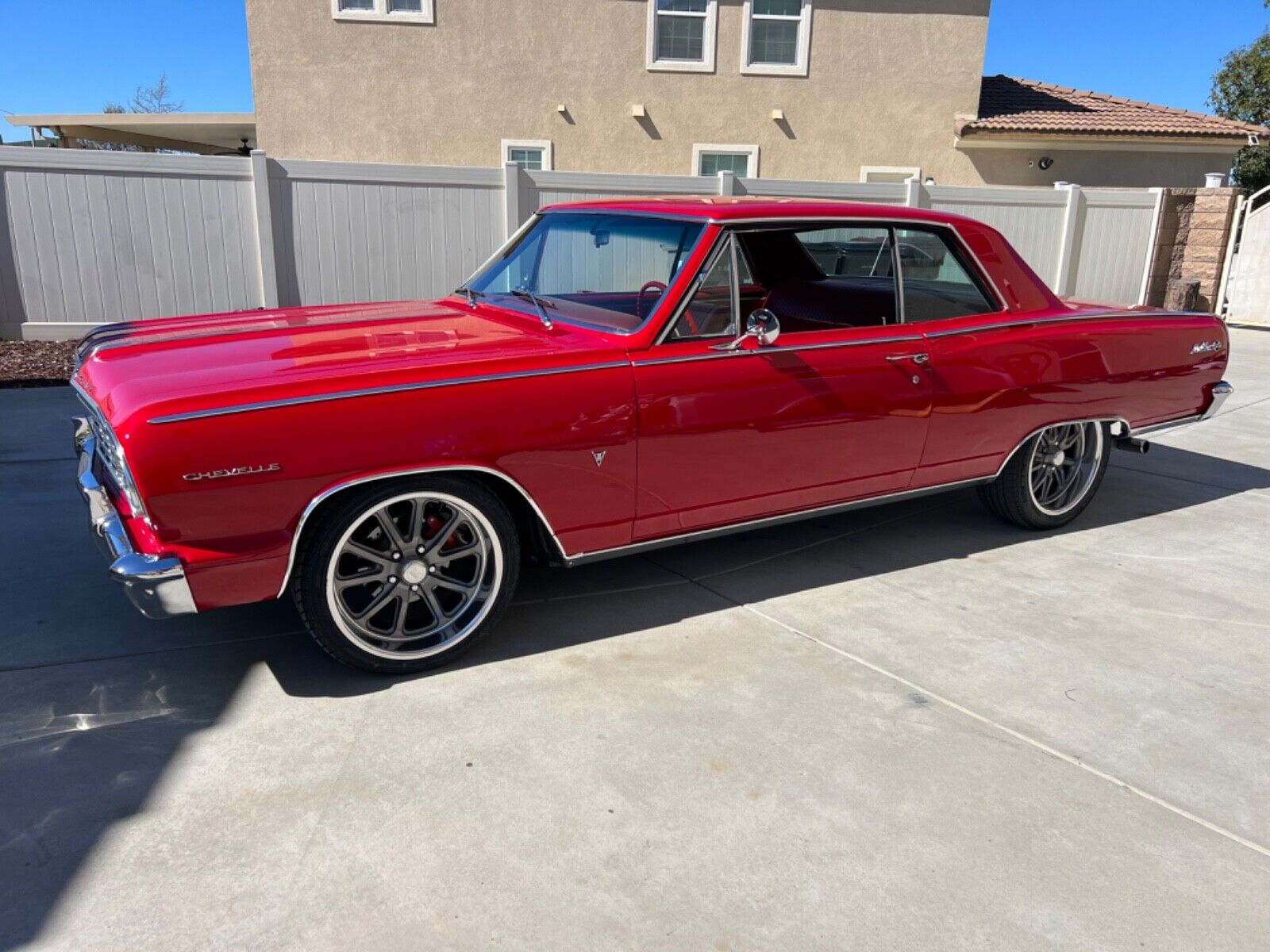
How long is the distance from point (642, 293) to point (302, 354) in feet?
4.54

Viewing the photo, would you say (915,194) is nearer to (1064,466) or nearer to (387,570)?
(1064,466)

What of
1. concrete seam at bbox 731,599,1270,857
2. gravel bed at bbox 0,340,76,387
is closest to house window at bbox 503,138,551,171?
gravel bed at bbox 0,340,76,387

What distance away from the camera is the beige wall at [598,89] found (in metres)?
14.8

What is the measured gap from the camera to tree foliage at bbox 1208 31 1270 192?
27.8 meters

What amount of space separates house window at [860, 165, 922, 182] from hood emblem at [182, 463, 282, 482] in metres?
15.3

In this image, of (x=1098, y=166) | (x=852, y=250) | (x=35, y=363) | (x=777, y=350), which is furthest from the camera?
(x=1098, y=166)

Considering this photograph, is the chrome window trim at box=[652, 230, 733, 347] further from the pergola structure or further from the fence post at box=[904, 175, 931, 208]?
the pergola structure

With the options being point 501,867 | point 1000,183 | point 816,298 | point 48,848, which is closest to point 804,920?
point 501,867

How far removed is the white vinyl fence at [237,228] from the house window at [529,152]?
5.10 meters

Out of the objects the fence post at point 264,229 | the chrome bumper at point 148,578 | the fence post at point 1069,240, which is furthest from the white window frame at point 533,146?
the chrome bumper at point 148,578

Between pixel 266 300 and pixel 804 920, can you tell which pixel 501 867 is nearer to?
pixel 804 920

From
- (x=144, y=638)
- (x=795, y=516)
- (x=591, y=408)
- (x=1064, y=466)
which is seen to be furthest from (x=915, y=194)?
(x=144, y=638)

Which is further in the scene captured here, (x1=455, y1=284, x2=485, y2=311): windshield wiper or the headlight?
(x1=455, y1=284, x2=485, y2=311): windshield wiper

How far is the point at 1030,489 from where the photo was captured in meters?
5.00
